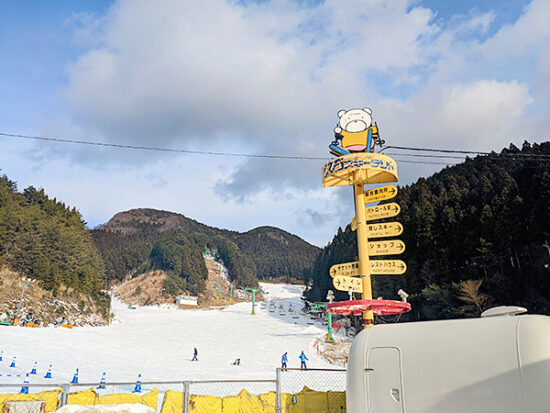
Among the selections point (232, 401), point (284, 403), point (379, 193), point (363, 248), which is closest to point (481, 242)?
point (379, 193)

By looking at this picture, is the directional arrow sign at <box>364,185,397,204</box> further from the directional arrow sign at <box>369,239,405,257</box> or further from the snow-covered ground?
the snow-covered ground

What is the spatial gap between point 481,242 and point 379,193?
99.8 ft

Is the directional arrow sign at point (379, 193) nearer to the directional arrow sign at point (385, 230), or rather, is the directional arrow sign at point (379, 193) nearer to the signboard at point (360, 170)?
the signboard at point (360, 170)

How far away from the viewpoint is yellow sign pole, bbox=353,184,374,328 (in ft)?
51.8

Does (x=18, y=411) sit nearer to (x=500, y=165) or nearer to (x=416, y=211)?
(x=416, y=211)

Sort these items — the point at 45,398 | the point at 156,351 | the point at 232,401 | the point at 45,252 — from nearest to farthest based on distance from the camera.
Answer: the point at 45,398, the point at 232,401, the point at 156,351, the point at 45,252

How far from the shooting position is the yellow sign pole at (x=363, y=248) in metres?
15.8

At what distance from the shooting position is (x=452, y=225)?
49.3 meters

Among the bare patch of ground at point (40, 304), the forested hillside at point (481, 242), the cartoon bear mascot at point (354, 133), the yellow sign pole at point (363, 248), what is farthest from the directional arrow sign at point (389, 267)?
the bare patch of ground at point (40, 304)

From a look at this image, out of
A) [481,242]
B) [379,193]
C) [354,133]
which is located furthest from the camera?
[481,242]

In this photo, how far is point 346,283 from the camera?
15.9 metres

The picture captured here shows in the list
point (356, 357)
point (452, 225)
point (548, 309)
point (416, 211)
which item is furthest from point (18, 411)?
point (416, 211)

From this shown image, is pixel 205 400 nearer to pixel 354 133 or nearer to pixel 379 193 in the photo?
pixel 379 193

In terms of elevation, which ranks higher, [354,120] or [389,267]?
[354,120]
